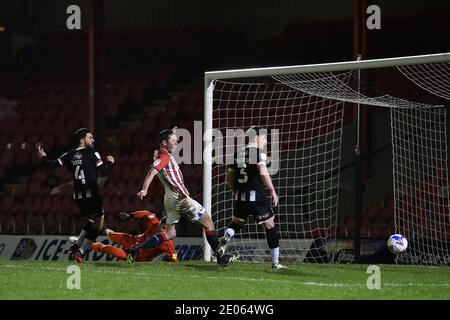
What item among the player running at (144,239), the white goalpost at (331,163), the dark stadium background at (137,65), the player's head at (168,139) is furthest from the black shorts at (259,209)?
the dark stadium background at (137,65)

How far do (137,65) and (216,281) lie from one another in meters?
15.3

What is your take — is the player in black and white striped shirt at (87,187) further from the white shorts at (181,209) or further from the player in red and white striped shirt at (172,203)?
the white shorts at (181,209)

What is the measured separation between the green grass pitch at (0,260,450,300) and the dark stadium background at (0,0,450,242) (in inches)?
140

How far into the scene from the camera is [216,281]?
36.9 feet

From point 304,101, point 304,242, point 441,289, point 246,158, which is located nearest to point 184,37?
point 304,101

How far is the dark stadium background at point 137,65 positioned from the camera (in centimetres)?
1967

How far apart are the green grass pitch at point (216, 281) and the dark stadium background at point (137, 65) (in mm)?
3555
